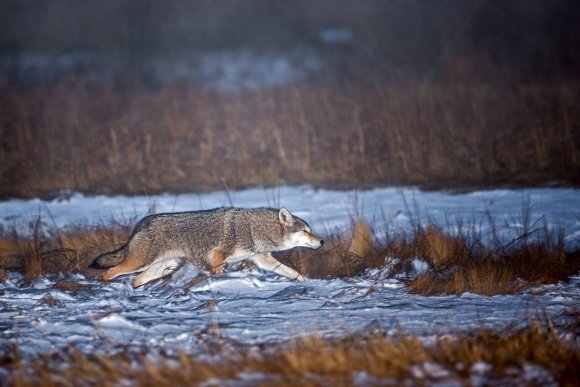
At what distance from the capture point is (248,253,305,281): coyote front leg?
895 centimetres

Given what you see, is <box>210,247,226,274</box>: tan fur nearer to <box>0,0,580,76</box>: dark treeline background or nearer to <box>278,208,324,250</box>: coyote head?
<box>278,208,324,250</box>: coyote head

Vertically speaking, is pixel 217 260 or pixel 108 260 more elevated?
pixel 108 260

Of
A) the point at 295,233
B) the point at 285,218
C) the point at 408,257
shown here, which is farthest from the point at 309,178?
the point at 408,257

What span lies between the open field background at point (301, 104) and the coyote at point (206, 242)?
5.64 m

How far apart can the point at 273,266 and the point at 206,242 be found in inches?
37.0

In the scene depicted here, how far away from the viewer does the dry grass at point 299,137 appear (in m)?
15.4

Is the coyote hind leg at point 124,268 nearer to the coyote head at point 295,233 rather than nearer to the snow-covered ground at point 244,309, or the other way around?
the snow-covered ground at point 244,309

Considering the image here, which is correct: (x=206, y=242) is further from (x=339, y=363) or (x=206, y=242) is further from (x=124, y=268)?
(x=339, y=363)

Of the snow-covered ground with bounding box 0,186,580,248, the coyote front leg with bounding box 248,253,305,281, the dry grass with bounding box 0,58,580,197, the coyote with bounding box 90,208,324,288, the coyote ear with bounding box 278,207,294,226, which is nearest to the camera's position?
the coyote with bounding box 90,208,324,288

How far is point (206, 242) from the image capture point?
9125 millimetres

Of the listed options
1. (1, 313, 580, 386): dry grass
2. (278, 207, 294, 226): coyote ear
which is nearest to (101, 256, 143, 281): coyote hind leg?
(278, 207, 294, 226): coyote ear

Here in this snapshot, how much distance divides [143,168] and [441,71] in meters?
12.2

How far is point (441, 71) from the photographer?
24031 mm

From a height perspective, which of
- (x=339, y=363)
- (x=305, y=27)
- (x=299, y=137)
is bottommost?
(x=339, y=363)
